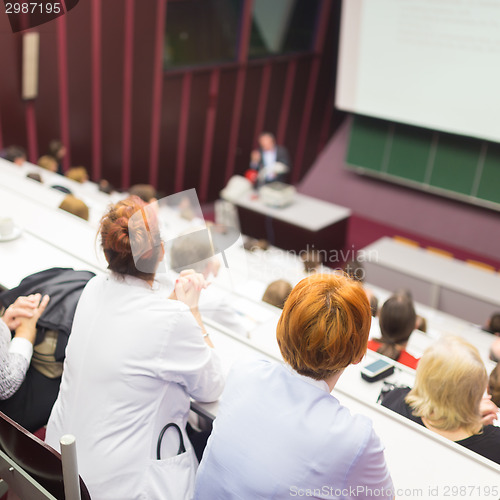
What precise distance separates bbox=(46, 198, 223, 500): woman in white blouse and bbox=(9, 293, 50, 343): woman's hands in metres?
0.27

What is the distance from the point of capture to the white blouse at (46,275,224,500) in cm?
154

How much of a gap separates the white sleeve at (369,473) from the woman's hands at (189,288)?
31.8 inches

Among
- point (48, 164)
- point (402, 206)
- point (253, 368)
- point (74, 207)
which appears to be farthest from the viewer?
point (402, 206)

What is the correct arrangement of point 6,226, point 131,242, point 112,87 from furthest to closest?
1. point 112,87
2. point 6,226
3. point 131,242

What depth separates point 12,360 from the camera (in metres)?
1.76

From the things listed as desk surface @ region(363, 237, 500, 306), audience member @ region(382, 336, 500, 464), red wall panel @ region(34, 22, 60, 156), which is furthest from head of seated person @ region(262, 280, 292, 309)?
red wall panel @ region(34, 22, 60, 156)

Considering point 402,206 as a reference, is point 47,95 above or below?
above

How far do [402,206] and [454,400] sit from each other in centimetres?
606

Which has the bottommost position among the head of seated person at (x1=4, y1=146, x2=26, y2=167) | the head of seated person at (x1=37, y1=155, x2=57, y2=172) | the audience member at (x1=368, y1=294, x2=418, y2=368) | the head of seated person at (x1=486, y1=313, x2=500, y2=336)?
the head of seated person at (x1=486, y1=313, x2=500, y2=336)

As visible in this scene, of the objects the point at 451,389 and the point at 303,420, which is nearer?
the point at 303,420

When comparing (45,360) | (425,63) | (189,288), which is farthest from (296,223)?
(45,360)

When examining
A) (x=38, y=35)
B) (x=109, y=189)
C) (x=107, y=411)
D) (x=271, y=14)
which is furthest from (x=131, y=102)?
(x=107, y=411)

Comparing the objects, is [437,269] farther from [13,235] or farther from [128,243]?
[128,243]

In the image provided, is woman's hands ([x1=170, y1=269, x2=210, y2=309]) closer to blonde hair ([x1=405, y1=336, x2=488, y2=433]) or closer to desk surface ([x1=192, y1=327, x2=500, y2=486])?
desk surface ([x1=192, y1=327, x2=500, y2=486])
